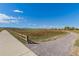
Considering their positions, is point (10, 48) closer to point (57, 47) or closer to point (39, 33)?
point (39, 33)

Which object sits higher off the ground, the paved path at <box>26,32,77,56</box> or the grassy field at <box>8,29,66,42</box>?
the grassy field at <box>8,29,66,42</box>

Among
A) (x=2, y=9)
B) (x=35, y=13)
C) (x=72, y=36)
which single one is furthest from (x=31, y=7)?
(x=72, y=36)

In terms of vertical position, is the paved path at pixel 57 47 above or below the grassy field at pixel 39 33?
below

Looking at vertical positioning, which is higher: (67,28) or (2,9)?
(2,9)

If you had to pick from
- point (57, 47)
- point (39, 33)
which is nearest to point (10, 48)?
point (39, 33)

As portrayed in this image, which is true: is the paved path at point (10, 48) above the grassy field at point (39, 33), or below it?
below

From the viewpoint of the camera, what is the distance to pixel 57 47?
2.43 meters

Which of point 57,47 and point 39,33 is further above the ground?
point 39,33

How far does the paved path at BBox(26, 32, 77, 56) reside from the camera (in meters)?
2.42

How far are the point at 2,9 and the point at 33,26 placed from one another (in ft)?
1.11

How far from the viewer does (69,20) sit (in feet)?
8.02

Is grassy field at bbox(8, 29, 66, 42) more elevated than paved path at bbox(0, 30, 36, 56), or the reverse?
grassy field at bbox(8, 29, 66, 42)

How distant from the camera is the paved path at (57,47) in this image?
2424 millimetres

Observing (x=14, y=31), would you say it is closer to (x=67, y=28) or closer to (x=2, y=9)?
(x=2, y=9)
